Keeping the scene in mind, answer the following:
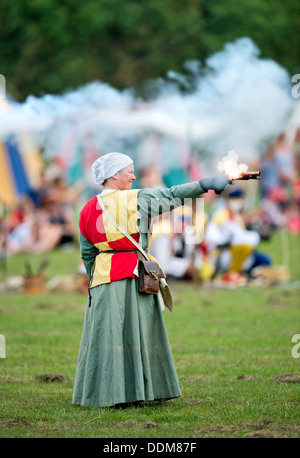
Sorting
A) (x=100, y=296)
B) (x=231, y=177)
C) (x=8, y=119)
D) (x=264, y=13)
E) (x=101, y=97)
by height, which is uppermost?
(x=264, y=13)

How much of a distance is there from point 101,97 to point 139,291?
1014 centimetres

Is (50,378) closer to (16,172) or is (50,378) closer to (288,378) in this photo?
(288,378)

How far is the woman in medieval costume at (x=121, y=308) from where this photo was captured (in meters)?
6.21

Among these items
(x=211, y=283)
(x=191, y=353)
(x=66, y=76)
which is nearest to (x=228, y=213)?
(x=211, y=283)

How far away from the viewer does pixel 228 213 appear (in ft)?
→ 51.8

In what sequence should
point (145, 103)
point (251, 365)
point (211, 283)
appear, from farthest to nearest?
point (145, 103) < point (211, 283) < point (251, 365)

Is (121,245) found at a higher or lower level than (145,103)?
lower

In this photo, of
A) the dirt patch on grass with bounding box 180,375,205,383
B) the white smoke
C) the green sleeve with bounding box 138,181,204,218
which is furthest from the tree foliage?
the green sleeve with bounding box 138,181,204,218

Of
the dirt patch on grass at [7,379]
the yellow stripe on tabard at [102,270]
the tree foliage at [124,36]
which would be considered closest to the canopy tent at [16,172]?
the tree foliage at [124,36]

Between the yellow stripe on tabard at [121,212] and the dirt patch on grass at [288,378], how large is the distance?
2.01 metres

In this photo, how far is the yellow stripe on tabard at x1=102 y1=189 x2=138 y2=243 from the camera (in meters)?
6.29

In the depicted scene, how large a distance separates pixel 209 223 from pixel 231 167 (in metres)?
9.82

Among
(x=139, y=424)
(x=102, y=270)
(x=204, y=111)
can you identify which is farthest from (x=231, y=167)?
(x=204, y=111)

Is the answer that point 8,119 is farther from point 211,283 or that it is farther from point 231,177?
point 231,177
